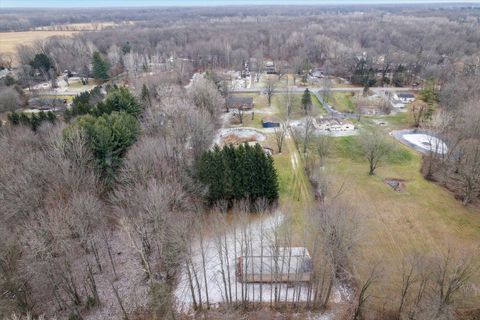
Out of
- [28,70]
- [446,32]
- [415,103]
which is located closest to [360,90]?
[415,103]

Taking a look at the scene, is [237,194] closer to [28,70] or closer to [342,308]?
[342,308]

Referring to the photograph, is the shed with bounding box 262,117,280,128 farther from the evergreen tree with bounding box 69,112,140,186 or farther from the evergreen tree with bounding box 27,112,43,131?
the evergreen tree with bounding box 27,112,43,131

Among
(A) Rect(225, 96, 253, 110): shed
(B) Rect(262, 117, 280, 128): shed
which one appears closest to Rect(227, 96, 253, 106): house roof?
(A) Rect(225, 96, 253, 110): shed

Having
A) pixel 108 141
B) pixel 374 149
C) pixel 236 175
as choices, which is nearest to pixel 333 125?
pixel 374 149

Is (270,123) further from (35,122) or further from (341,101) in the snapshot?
(35,122)

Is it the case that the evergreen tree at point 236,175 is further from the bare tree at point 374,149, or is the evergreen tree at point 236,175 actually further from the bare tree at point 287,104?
the bare tree at point 287,104

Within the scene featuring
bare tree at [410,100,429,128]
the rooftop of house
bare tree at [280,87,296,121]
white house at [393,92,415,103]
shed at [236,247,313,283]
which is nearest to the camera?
shed at [236,247,313,283]

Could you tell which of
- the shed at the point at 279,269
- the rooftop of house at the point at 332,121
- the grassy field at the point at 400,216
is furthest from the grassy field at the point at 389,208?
the rooftop of house at the point at 332,121
